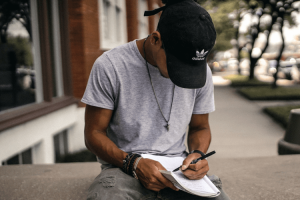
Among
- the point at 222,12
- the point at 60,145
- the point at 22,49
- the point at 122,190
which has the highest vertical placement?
the point at 222,12

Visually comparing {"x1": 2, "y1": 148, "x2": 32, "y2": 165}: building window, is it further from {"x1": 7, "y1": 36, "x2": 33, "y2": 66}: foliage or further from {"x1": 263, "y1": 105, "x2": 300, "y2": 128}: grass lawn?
{"x1": 263, "y1": 105, "x2": 300, "y2": 128}: grass lawn

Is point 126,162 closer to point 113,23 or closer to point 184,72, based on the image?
point 184,72

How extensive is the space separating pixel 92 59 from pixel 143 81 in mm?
4652

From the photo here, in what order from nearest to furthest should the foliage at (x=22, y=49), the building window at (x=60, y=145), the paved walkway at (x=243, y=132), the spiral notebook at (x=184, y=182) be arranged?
the spiral notebook at (x=184, y=182) < the foliage at (x=22, y=49) < the building window at (x=60, y=145) < the paved walkway at (x=243, y=132)

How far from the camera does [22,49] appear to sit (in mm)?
5305

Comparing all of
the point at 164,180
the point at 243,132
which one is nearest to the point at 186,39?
the point at 164,180

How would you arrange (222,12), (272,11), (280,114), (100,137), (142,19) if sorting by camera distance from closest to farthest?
(100,137)
(280,114)
(142,19)
(272,11)
(222,12)

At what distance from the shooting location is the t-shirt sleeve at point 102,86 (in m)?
2.20

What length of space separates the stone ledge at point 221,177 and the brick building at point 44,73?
81 cm

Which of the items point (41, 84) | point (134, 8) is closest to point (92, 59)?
point (41, 84)

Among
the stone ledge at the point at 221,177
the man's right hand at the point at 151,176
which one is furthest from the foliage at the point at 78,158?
the man's right hand at the point at 151,176

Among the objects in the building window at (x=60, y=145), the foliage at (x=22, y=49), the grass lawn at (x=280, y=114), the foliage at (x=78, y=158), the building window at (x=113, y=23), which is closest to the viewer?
the foliage at (x=22, y=49)

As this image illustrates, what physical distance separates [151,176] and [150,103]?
564 mm

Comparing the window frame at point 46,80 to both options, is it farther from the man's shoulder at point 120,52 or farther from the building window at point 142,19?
the building window at point 142,19
